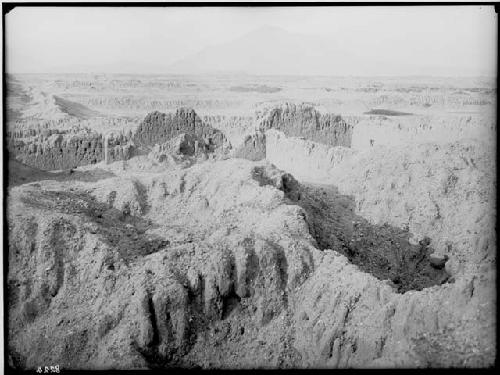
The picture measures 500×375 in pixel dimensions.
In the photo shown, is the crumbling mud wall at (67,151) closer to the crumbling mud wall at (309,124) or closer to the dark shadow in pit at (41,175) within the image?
the dark shadow in pit at (41,175)

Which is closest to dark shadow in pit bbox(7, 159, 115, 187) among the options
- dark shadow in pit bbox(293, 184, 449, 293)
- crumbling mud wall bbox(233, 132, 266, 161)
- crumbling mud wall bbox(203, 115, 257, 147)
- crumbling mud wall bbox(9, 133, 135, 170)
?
crumbling mud wall bbox(9, 133, 135, 170)

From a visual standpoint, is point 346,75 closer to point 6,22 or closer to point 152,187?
point 152,187

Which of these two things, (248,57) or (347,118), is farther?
(347,118)

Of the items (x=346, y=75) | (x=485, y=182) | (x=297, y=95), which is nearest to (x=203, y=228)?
(x=346, y=75)

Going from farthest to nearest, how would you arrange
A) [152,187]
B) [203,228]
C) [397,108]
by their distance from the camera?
[397,108], [152,187], [203,228]

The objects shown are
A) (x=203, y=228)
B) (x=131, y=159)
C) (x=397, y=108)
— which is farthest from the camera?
(x=397, y=108)

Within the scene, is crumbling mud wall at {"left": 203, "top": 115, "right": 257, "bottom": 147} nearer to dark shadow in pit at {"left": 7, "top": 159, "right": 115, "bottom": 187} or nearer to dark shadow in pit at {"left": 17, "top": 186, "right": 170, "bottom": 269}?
dark shadow in pit at {"left": 7, "top": 159, "right": 115, "bottom": 187}
